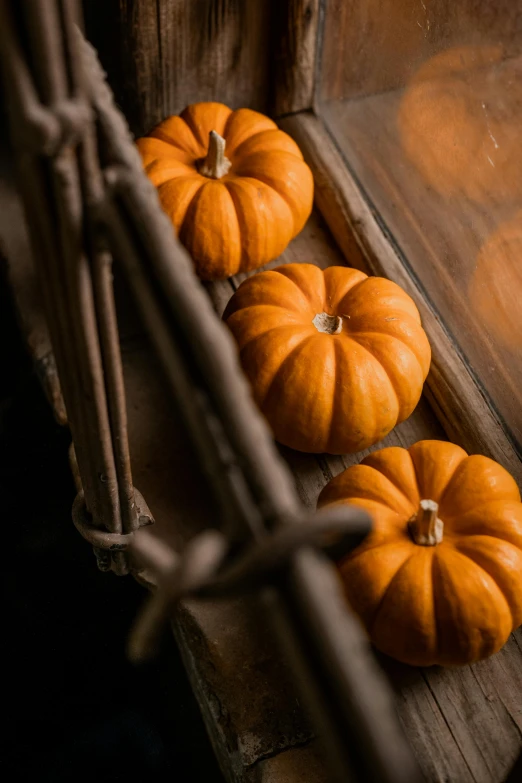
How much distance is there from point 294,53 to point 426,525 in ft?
3.27

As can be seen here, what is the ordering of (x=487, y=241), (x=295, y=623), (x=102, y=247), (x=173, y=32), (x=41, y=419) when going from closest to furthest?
1. (x=295, y=623)
2. (x=102, y=247)
3. (x=487, y=241)
4. (x=173, y=32)
5. (x=41, y=419)

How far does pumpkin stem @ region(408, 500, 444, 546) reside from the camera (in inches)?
39.2

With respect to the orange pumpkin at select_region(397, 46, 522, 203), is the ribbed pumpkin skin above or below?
below

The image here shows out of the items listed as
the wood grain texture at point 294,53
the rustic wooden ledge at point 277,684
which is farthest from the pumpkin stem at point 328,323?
the wood grain texture at point 294,53

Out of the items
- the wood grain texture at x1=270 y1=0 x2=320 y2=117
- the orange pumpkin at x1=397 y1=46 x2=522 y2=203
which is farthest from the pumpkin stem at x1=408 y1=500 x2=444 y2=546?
the wood grain texture at x1=270 y1=0 x2=320 y2=117

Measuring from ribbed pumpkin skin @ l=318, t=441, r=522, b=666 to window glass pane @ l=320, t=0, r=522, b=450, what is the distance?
0.80ft

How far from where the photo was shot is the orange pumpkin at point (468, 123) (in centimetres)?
127

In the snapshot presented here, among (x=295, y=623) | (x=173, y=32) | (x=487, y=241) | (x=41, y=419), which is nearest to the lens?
(x=295, y=623)

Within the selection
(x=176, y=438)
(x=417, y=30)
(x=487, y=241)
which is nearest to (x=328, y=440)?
(x=176, y=438)

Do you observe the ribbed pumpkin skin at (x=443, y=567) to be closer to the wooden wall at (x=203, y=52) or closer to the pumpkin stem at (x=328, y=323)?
the pumpkin stem at (x=328, y=323)

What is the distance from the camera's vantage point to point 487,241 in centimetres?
132

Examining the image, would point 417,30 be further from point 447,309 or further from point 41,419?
point 41,419

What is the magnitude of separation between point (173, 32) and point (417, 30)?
0.44 metres

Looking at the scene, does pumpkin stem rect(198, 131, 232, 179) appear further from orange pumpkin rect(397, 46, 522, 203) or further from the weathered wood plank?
the weathered wood plank
